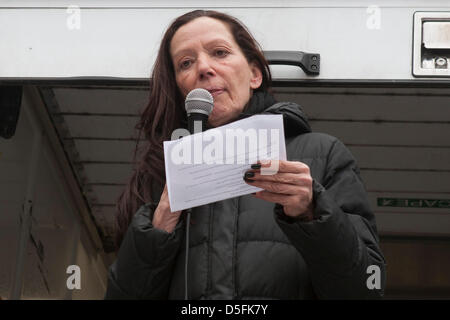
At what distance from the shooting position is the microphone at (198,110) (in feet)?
6.89

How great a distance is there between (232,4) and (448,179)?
7.30 ft

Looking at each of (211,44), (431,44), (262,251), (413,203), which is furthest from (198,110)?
(413,203)

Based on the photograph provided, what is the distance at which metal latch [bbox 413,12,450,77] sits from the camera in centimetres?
302

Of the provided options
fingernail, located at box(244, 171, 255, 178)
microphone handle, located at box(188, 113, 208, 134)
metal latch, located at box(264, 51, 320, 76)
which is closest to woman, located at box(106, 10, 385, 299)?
fingernail, located at box(244, 171, 255, 178)

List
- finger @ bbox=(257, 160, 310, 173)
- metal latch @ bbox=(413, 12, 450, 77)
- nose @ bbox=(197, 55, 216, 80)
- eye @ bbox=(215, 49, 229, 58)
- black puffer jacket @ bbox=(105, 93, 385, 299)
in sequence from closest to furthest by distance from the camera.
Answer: finger @ bbox=(257, 160, 310, 173), black puffer jacket @ bbox=(105, 93, 385, 299), nose @ bbox=(197, 55, 216, 80), eye @ bbox=(215, 49, 229, 58), metal latch @ bbox=(413, 12, 450, 77)

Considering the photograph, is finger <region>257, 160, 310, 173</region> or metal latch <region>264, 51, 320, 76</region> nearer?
finger <region>257, 160, 310, 173</region>

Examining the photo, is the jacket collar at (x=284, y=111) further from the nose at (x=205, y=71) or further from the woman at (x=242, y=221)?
the nose at (x=205, y=71)

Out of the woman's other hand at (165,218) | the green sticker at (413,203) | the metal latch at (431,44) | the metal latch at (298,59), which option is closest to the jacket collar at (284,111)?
the woman's other hand at (165,218)

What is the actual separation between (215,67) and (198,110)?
0.39 meters

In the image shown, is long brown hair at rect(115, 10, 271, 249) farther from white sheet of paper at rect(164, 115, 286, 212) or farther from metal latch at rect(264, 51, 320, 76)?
→ white sheet of paper at rect(164, 115, 286, 212)

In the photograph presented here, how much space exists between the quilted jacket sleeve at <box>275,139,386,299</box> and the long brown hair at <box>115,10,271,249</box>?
1.76 feet

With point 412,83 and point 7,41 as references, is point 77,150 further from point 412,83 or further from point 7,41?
point 412,83

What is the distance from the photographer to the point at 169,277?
2230 millimetres
